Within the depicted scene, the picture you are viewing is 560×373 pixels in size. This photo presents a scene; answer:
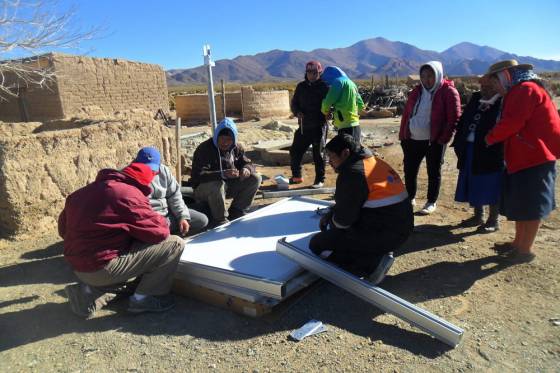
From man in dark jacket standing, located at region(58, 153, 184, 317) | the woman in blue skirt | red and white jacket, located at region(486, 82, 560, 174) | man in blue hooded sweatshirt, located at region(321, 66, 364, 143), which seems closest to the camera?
man in dark jacket standing, located at region(58, 153, 184, 317)

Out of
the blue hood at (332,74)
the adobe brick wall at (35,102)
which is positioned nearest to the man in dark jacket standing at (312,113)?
the blue hood at (332,74)

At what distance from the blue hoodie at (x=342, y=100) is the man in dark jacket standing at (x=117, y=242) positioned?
3224 mm

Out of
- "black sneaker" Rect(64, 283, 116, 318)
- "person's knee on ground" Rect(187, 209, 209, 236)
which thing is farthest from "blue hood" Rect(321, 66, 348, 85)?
"black sneaker" Rect(64, 283, 116, 318)

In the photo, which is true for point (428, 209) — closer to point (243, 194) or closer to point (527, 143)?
point (527, 143)

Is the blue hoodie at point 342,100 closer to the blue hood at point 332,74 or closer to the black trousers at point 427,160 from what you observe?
the blue hood at point 332,74

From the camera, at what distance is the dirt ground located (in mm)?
2553

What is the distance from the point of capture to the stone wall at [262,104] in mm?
19062

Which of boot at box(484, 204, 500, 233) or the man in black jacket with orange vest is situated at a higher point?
the man in black jacket with orange vest

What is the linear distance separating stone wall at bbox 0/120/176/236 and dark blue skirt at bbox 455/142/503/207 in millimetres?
3852

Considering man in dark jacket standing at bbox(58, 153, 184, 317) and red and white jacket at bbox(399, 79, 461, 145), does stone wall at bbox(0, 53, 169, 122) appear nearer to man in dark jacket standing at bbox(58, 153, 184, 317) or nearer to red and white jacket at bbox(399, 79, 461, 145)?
man in dark jacket standing at bbox(58, 153, 184, 317)

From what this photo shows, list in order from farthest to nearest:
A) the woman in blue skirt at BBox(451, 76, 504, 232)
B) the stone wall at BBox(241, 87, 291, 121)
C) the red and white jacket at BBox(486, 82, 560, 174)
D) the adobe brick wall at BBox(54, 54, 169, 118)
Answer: the stone wall at BBox(241, 87, 291, 121) < the adobe brick wall at BBox(54, 54, 169, 118) < the woman in blue skirt at BBox(451, 76, 504, 232) < the red and white jacket at BBox(486, 82, 560, 174)

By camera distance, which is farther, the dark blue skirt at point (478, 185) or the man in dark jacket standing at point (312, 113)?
the man in dark jacket standing at point (312, 113)

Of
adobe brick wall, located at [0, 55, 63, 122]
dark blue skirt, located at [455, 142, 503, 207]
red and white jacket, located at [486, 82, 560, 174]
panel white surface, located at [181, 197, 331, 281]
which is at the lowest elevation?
panel white surface, located at [181, 197, 331, 281]

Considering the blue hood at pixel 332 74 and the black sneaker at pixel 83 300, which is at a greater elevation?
the blue hood at pixel 332 74
